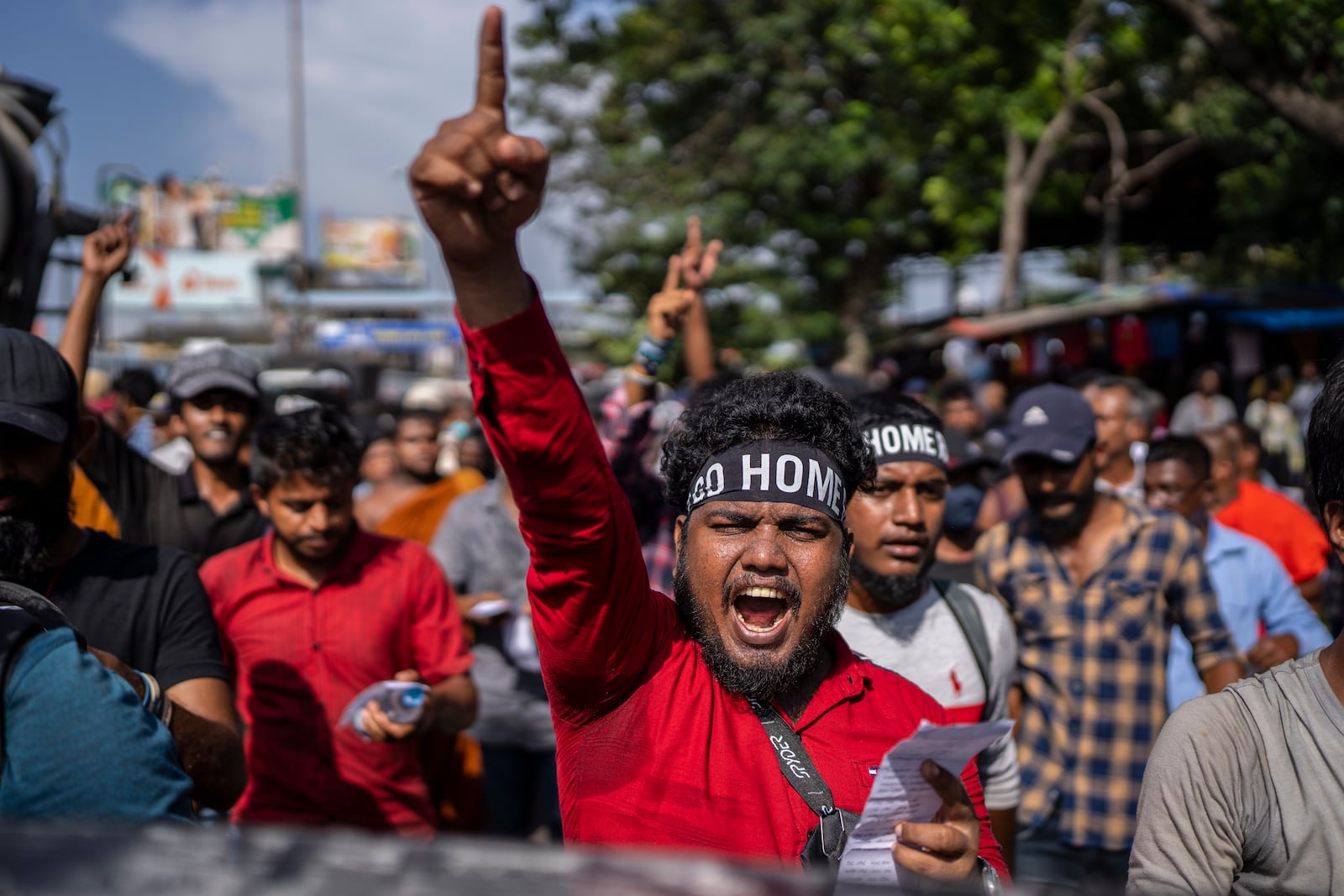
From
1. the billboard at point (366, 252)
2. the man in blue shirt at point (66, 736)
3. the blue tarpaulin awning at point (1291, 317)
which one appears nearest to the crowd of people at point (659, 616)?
the man in blue shirt at point (66, 736)

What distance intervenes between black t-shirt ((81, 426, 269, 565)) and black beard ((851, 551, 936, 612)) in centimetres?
234

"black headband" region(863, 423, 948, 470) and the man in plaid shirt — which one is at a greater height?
"black headband" region(863, 423, 948, 470)

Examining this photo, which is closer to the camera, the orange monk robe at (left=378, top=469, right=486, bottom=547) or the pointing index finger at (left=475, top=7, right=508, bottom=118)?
the pointing index finger at (left=475, top=7, right=508, bottom=118)

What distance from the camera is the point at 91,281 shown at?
4.27 m

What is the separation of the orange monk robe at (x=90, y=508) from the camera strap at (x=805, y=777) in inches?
97.1

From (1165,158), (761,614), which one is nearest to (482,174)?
(761,614)

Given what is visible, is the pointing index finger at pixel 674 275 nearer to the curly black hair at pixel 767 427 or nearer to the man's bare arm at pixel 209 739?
the curly black hair at pixel 767 427

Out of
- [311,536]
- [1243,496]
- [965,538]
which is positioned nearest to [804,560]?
[311,536]

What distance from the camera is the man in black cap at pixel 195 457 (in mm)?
4148

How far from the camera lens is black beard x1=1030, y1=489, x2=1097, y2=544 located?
425 centimetres

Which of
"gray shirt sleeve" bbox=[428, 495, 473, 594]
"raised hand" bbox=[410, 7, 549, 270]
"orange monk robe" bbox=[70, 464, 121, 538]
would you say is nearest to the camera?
"raised hand" bbox=[410, 7, 549, 270]

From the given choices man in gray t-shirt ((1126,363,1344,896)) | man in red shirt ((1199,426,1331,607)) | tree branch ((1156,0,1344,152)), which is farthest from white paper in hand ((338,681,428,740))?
tree branch ((1156,0,1344,152))

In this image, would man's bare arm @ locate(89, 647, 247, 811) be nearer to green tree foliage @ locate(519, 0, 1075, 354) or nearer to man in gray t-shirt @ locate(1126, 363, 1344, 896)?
man in gray t-shirt @ locate(1126, 363, 1344, 896)

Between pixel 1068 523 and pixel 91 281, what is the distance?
3535 millimetres
